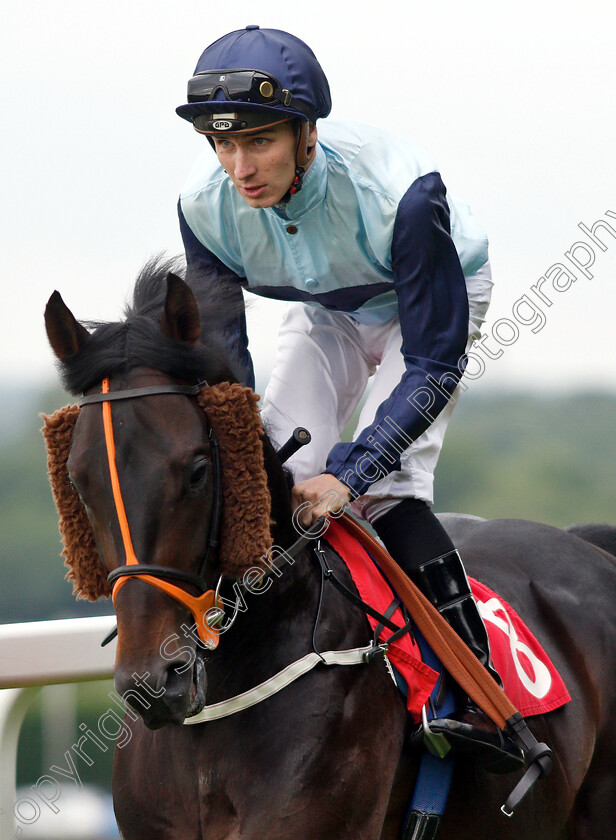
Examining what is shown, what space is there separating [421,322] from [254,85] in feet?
2.26

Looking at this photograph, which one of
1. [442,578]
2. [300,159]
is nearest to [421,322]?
[300,159]

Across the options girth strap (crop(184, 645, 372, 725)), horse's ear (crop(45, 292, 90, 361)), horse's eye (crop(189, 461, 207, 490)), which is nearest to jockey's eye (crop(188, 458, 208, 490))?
horse's eye (crop(189, 461, 207, 490))

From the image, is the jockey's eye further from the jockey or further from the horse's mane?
the jockey

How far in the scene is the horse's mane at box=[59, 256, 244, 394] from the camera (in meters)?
2.17

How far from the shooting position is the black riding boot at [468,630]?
8.41 ft

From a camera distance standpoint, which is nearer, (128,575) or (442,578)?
(128,575)

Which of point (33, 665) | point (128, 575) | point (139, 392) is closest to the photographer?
point (128, 575)

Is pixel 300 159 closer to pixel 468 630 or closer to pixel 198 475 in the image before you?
pixel 198 475

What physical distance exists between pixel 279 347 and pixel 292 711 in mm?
1167

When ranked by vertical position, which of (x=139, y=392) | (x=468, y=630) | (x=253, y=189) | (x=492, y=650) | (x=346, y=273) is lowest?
(x=492, y=650)

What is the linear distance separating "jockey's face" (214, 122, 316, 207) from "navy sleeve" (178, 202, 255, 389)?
23 centimetres

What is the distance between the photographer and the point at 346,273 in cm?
280

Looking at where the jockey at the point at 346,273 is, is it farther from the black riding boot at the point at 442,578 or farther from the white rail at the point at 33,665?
the white rail at the point at 33,665

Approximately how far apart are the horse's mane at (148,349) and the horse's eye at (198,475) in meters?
0.22
